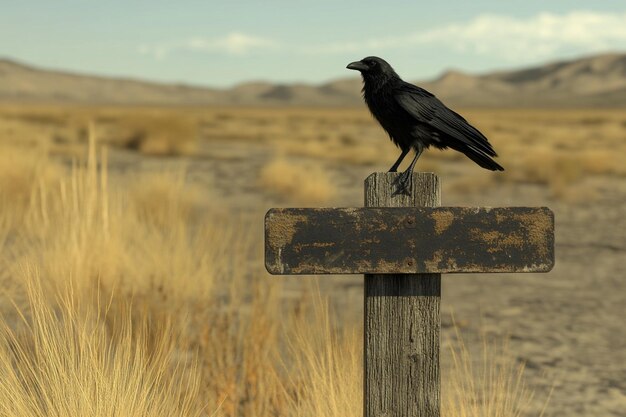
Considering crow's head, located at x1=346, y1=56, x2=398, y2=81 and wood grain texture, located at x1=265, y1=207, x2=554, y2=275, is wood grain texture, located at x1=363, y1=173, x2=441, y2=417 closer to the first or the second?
wood grain texture, located at x1=265, y1=207, x2=554, y2=275

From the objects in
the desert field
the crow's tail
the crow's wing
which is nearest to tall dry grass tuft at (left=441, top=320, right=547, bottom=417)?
the desert field

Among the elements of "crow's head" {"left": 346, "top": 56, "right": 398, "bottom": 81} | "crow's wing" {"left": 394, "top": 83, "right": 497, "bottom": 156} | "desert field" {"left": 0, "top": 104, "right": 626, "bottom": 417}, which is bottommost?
"desert field" {"left": 0, "top": 104, "right": 626, "bottom": 417}

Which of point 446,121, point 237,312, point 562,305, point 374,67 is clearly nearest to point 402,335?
point 446,121

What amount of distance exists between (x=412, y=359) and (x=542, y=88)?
171215 millimetres

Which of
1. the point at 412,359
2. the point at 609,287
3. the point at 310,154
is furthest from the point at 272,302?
the point at 310,154

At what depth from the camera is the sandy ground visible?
4.23 meters

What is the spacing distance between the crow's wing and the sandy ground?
3.29 ft

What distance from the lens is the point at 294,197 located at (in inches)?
491

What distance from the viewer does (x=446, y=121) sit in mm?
2766

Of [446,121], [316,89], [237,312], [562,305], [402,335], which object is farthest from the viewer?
[316,89]

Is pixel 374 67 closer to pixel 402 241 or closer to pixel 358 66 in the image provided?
pixel 358 66

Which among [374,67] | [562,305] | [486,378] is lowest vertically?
[486,378]

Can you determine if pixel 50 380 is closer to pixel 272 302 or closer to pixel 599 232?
pixel 272 302

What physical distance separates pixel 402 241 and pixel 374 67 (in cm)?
112
